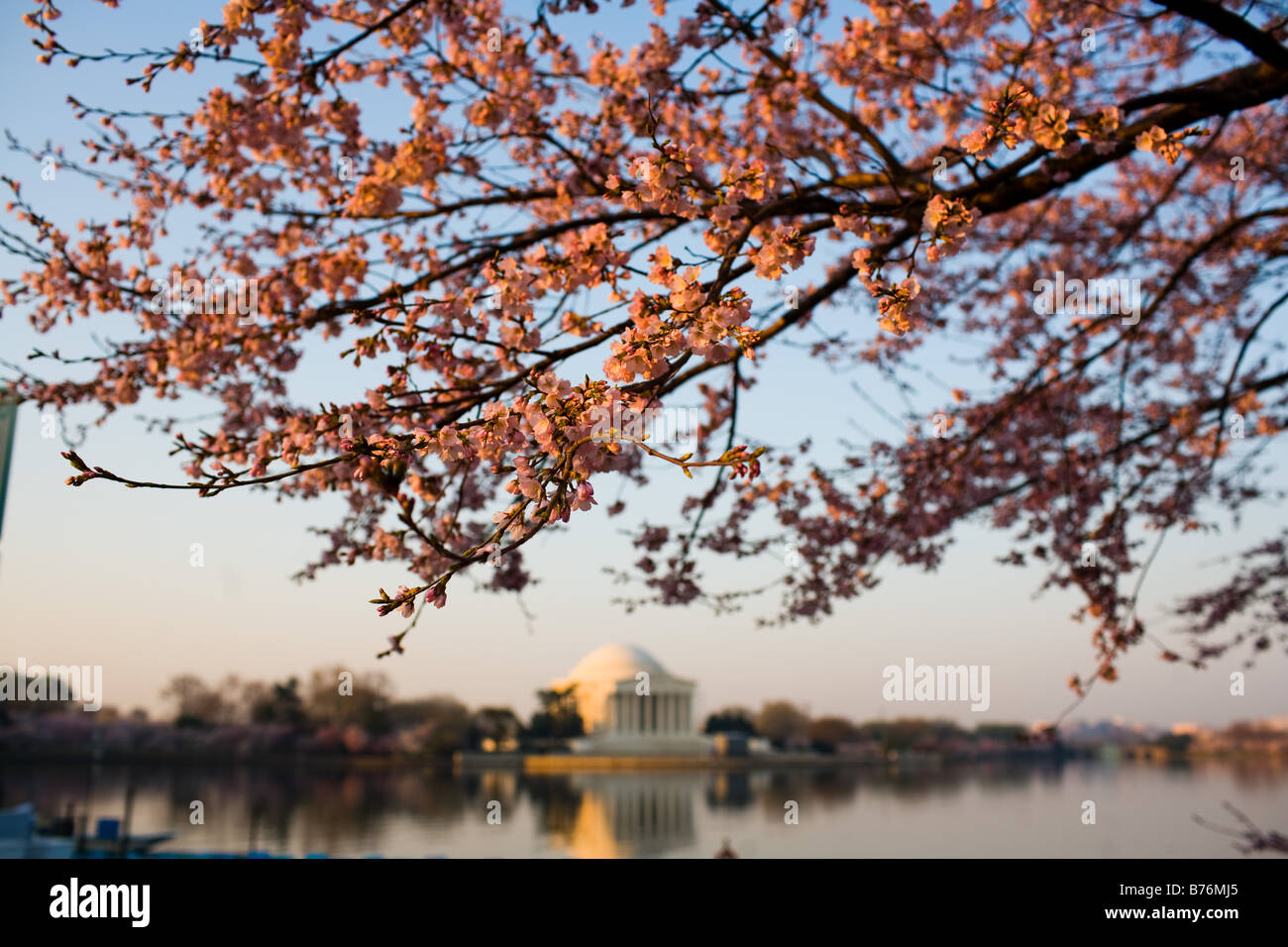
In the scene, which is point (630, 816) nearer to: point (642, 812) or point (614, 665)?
point (642, 812)

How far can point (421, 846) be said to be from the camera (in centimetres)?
3684

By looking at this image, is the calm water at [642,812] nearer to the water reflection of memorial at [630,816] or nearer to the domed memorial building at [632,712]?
the water reflection of memorial at [630,816]

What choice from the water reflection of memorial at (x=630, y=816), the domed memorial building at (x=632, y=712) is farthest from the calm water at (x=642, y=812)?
the domed memorial building at (x=632, y=712)

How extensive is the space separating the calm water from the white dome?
12773mm

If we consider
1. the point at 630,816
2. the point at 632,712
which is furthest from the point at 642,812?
the point at 632,712

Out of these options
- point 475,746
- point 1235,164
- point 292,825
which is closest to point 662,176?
point 1235,164

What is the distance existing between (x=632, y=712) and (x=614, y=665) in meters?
6.38

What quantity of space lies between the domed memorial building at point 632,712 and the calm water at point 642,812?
598 centimetres

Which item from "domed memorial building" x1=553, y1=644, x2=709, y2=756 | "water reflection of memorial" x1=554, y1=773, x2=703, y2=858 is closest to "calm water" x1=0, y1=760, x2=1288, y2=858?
"water reflection of memorial" x1=554, y1=773, x2=703, y2=858

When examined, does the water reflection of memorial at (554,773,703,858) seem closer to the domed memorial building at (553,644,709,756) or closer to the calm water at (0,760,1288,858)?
the calm water at (0,760,1288,858)

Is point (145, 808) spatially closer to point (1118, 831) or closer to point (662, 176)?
point (1118, 831)

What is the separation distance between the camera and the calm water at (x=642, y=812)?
3788 cm
